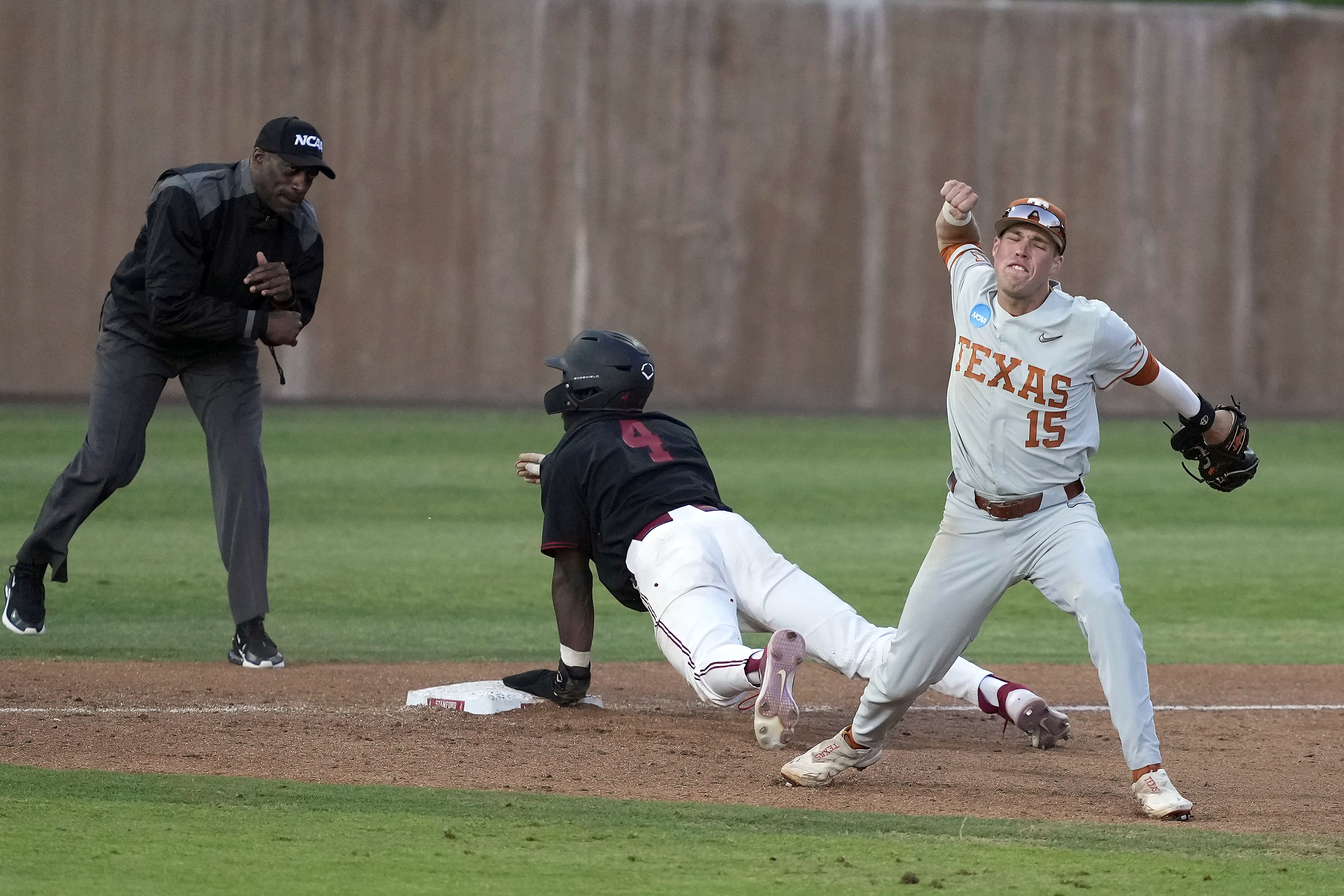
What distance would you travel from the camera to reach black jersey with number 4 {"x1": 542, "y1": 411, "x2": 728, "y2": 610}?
19.6 feet

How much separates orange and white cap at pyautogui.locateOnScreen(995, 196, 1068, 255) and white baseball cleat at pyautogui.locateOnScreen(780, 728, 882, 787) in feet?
5.24

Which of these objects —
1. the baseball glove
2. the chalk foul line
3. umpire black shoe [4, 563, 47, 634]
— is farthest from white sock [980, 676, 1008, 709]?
umpire black shoe [4, 563, 47, 634]

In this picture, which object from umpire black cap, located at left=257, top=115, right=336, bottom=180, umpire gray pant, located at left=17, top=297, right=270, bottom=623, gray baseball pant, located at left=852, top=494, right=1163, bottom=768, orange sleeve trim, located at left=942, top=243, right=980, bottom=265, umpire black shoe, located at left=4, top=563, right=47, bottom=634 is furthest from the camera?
umpire black shoe, located at left=4, top=563, right=47, bottom=634

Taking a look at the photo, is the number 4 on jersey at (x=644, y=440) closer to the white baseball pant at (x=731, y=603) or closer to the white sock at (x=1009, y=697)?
the white baseball pant at (x=731, y=603)

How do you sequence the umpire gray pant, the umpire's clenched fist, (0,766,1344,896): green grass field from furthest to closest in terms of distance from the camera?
the umpire gray pant < the umpire's clenched fist < (0,766,1344,896): green grass field

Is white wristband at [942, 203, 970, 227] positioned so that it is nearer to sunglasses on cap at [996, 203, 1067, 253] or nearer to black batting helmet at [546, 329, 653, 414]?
sunglasses on cap at [996, 203, 1067, 253]

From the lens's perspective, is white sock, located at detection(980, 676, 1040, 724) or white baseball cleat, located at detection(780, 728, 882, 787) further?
white sock, located at detection(980, 676, 1040, 724)

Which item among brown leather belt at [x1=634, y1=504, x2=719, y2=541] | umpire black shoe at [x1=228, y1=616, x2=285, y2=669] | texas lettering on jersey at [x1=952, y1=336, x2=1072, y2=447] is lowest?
umpire black shoe at [x1=228, y1=616, x2=285, y2=669]

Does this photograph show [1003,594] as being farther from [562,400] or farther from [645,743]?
[562,400]

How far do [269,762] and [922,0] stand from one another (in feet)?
55.3

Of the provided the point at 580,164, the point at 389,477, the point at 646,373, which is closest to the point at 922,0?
the point at 580,164

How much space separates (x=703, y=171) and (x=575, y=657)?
1459 cm

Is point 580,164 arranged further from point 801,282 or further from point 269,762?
point 269,762

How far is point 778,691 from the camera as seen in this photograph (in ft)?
16.7
